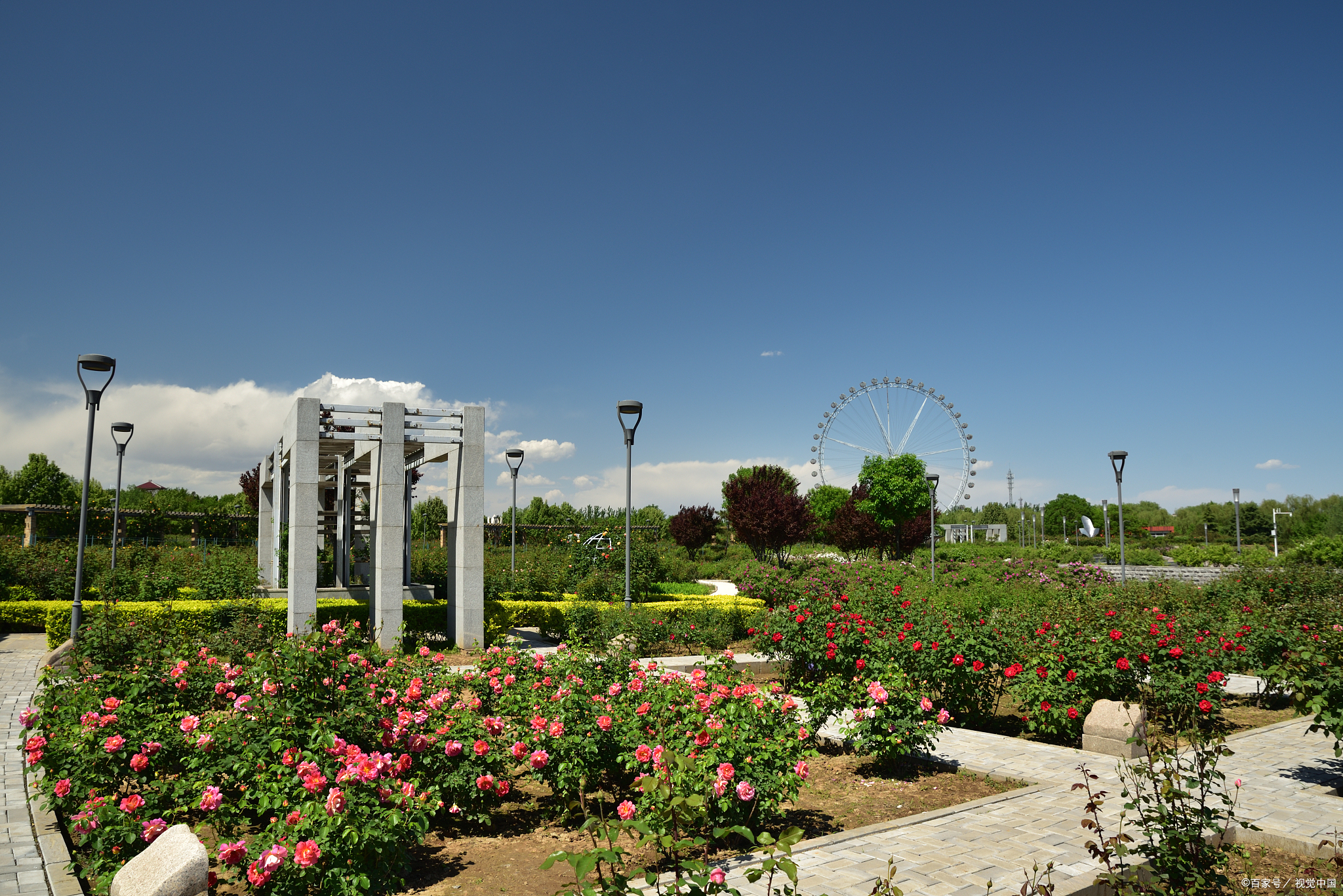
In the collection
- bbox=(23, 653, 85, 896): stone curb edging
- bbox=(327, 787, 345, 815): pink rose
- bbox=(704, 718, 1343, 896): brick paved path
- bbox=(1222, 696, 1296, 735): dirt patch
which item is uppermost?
bbox=(327, 787, 345, 815): pink rose

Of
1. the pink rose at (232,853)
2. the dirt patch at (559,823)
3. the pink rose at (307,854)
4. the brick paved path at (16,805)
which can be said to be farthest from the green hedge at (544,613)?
the pink rose at (307,854)

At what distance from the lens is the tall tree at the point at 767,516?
3156 cm

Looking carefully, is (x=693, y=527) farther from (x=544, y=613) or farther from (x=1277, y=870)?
(x=1277, y=870)

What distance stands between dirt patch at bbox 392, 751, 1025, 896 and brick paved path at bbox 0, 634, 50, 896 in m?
2.04

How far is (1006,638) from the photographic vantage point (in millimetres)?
7586

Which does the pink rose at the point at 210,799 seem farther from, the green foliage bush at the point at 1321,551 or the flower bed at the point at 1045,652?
the green foliage bush at the point at 1321,551

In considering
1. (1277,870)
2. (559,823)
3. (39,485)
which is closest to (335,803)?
(559,823)

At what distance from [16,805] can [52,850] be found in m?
1.20

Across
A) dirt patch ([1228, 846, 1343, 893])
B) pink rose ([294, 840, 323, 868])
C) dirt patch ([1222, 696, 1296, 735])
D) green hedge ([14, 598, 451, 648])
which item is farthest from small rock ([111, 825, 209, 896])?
dirt patch ([1222, 696, 1296, 735])

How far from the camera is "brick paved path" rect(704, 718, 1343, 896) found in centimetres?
404

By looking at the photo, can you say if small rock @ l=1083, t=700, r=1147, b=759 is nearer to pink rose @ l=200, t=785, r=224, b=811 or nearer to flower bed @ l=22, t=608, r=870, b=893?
flower bed @ l=22, t=608, r=870, b=893

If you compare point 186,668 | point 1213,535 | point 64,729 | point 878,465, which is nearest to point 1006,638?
point 186,668

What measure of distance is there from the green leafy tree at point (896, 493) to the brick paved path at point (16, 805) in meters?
31.6

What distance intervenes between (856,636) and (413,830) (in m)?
4.45
